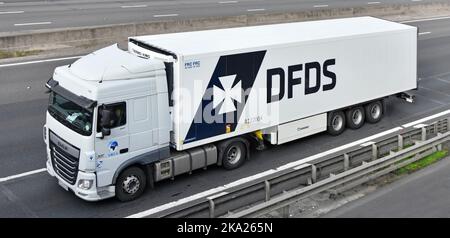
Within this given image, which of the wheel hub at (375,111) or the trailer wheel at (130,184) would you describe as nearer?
the trailer wheel at (130,184)

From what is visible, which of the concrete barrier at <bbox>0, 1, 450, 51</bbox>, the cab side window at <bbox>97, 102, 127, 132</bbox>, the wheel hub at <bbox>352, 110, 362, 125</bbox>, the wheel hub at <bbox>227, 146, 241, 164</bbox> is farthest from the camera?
the concrete barrier at <bbox>0, 1, 450, 51</bbox>

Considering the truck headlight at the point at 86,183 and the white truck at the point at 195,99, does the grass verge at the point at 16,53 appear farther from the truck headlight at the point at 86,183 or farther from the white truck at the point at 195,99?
the truck headlight at the point at 86,183

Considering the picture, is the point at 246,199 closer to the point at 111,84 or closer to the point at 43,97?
the point at 111,84

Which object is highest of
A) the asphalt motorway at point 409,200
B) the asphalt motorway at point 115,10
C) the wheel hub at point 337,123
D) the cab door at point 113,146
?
the asphalt motorway at point 115,10

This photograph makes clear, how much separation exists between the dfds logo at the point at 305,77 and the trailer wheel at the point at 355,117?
5.03ft

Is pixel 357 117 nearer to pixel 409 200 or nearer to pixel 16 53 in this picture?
pixel 409 200

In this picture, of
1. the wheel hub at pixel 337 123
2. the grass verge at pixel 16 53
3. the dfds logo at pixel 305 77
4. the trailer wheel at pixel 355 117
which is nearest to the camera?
the dfds logo at pixel 305 77

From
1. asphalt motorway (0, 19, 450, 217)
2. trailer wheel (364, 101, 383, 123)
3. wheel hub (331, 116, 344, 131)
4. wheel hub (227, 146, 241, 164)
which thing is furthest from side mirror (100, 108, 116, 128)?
trailer wheel (364, 101, 383, 123)

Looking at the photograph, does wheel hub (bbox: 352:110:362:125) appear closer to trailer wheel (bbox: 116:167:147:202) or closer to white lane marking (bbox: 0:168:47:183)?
trailer wheel (bbox: 116:167:147:202)

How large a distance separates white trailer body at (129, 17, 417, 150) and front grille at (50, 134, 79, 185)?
2300 mm

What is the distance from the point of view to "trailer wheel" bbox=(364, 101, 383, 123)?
1819 cm

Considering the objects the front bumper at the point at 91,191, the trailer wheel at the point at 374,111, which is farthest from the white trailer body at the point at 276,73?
the front bumper at the point at 91,191

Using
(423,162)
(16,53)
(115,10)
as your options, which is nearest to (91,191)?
(423,162)

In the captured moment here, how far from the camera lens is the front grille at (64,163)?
1239 centimetres
